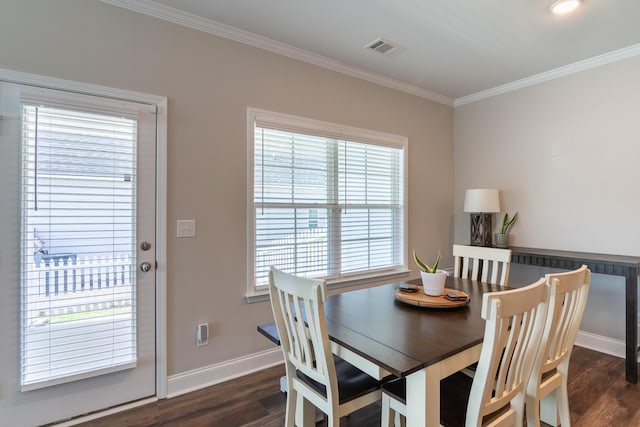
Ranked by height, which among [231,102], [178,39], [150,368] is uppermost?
[178,39]

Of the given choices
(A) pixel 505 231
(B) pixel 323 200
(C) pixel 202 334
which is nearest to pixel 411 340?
(C) pixel 202 334

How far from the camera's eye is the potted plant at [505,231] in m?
3.57

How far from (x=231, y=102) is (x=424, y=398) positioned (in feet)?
7.54

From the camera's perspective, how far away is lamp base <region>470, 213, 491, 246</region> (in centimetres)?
364

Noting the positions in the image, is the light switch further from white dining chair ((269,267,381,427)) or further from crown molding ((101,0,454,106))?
crown molding ((101,0,454,106))

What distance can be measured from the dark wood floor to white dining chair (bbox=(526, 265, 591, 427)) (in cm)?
55

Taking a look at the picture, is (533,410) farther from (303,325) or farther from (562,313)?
(303,325)

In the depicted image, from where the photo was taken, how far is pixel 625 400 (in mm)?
2250

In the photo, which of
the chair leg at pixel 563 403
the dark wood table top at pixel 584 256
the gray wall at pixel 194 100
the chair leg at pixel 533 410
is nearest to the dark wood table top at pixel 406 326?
the chair leg at pixel 533 410

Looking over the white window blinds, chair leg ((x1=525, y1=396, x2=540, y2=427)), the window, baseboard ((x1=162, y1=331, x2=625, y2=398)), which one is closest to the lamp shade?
the window

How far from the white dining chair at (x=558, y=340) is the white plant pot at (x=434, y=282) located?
1.84 feet

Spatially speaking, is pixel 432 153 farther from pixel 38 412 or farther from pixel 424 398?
pixel 38 412

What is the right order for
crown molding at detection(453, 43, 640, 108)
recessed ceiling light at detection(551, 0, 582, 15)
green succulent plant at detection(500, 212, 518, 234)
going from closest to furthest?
1. recessed ceiling light at detection(551, 0, 582, 15)
2. crown molding at detection(453, 43, 640, 108)
3. green succulent plant at detection(500, 212, 518, 234)

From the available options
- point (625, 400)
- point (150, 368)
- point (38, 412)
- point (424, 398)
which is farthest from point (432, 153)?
point (38, 412)
